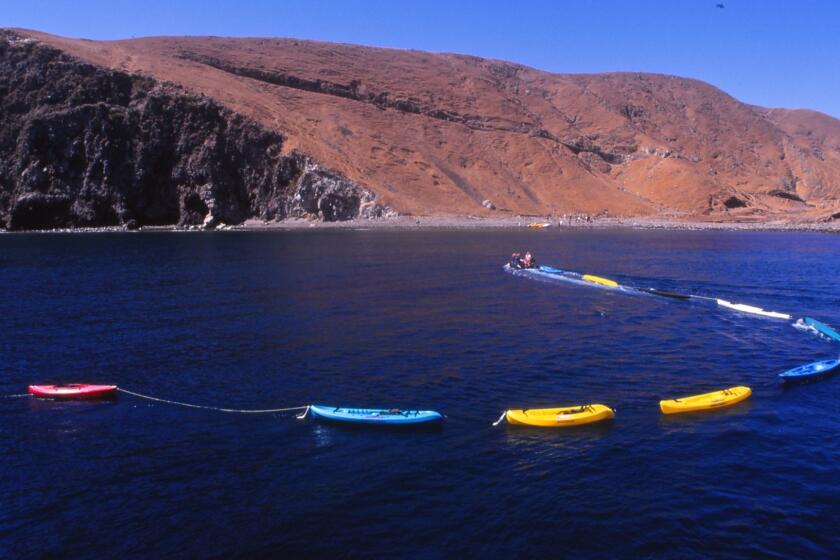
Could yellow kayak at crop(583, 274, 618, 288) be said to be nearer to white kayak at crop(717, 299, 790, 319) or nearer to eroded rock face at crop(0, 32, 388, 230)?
white kayak at crop(717, 299, 790, 319)

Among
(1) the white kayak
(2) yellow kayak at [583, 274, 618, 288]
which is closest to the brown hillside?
(2) yellow kayak at [583, 274, 618, 288]

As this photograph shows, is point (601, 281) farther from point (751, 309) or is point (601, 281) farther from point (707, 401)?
point (707, 401)

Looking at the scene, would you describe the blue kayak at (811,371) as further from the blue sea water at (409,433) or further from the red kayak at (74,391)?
the red kayak at (74,391)

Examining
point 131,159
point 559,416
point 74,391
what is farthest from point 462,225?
point 559,416

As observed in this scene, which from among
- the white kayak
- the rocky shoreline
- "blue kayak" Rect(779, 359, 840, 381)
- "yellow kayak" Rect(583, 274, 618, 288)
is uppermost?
the rocky shoreline

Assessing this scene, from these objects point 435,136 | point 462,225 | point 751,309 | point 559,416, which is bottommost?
point 559,416

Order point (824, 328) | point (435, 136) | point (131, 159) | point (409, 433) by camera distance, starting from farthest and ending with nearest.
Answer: point (435, 136) < point (131, 159) < point (824, 328) < point (409, 433)

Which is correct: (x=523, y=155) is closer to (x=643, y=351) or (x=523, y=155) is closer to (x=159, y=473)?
(x=643, y=351)
